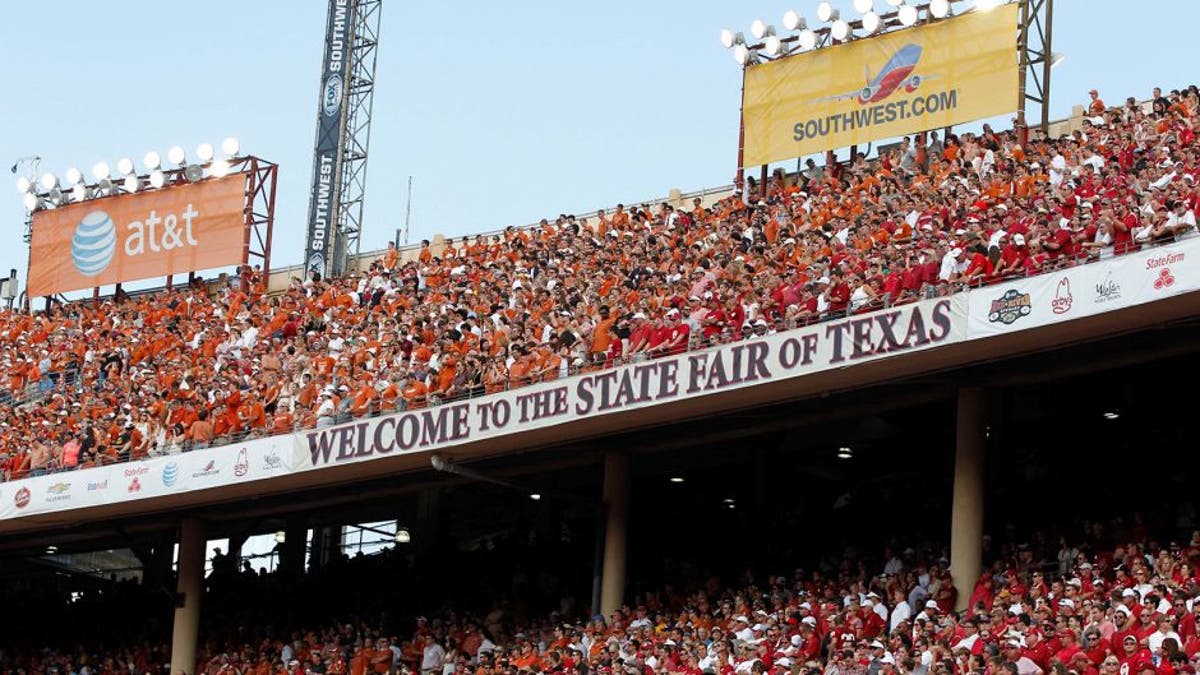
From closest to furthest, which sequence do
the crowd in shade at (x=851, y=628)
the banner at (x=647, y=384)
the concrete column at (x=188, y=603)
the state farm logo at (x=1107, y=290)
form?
the crowd in shade at (x=851, y=628)
the state farm logo at (x=1107, y=290)
the banner at (x=647, y=384)
the concrete column at (x=188, y=603)

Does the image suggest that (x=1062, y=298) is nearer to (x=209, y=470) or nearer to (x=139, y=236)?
(x=209, y=470)

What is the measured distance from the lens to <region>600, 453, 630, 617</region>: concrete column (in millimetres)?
27125

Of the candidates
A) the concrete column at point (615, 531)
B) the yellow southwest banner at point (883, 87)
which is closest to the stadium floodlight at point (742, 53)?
the yellow southwest banner at point (883, 87)

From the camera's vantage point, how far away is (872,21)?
34.1 m

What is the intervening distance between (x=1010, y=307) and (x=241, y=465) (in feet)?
38.2

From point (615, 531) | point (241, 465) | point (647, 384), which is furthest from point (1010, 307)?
point (241, 465)

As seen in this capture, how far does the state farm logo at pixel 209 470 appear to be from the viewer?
29.2m

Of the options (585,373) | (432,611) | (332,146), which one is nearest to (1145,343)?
(585,373)

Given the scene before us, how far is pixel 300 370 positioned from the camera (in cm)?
3150

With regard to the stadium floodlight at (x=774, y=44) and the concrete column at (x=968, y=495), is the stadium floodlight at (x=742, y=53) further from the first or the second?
the concrete column at (x=968, y=495)

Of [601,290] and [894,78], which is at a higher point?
[894,78]

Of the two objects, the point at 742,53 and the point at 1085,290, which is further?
the point at 742,53

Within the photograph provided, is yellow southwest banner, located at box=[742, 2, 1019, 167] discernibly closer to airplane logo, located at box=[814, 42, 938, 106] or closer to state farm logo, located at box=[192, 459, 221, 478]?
airplane logo, located at box=[814, 42, 938, 106]

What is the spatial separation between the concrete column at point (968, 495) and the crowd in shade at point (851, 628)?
0.65 feet
